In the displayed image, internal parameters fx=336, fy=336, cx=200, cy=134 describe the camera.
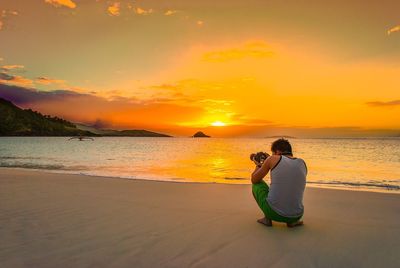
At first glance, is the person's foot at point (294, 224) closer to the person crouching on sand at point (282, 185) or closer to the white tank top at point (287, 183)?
the person crouching on sand at point (282, 185)

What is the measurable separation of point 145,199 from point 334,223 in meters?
4.91

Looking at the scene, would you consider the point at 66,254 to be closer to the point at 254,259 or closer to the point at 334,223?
the point at 254,259

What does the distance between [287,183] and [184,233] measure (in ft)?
6.42

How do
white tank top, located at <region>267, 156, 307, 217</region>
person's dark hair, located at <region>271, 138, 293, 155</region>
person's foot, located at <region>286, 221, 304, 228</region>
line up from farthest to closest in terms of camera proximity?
1. person's foot, located at <region>286, 221, 304, 228</region>
2. person's dark hair, located at <region>271, 138, 293, 155</region>
3. white tank top, located at <region>267, 156, 307, 217</region>

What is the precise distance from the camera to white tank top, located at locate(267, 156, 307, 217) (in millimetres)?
5609

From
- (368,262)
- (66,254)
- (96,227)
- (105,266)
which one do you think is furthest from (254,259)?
(96,227)

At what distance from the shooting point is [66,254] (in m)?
4.69

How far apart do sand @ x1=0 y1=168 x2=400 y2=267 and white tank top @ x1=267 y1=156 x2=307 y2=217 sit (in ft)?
1.77

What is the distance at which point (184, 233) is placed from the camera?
19.0ft

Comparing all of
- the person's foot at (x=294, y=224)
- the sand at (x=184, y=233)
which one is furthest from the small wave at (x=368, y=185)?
the person's foot at (x=294, y=224)

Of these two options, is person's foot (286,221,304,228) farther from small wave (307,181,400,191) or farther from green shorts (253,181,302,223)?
small wave (307,181,400,191)

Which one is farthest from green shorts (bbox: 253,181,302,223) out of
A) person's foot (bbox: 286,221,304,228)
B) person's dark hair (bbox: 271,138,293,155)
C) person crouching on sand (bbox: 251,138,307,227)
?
person's dark hair (bbox: 271,138,293,155)

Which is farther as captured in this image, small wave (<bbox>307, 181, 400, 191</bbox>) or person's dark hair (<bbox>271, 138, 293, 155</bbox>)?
small wave (<bbox>307, 181, 400, 191</bbox>)

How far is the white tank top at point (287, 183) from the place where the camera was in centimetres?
561
